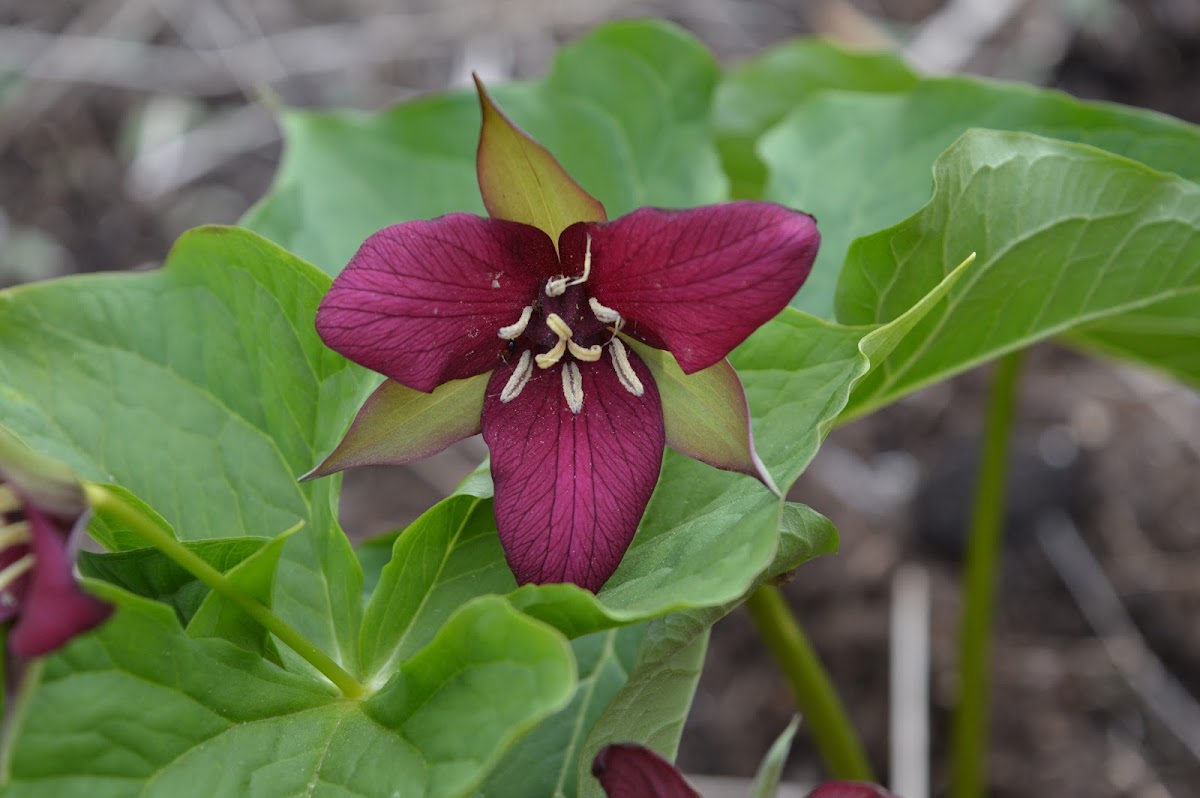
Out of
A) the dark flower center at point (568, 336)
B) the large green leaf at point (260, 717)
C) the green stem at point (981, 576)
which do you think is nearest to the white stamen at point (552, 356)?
the dark flower center at point (568, 336)

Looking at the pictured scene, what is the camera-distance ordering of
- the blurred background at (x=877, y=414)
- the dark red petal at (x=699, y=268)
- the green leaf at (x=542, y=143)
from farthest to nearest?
the blurred background at (x=877, y=414) < the green leaf at (x=542, y=143) < the dark red petal at (x=699, y=268)

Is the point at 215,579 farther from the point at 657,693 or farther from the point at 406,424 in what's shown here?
the point at 657,693

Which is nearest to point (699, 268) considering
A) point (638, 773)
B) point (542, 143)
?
point (638, 773)

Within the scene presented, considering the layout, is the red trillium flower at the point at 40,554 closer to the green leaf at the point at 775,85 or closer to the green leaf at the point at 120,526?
the green leaf at the point at 120,526

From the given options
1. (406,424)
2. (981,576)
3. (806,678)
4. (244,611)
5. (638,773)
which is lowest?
(981,576)

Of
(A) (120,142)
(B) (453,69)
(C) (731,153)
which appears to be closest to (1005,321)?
(C) (731,153)

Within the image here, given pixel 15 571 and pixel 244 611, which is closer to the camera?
pixel 15 571

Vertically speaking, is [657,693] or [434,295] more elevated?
[434,295]
